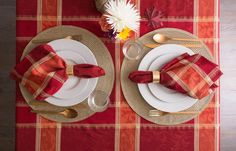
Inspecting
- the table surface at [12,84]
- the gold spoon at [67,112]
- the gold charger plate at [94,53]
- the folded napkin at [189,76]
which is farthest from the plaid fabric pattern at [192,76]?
the table surface at [12,84]

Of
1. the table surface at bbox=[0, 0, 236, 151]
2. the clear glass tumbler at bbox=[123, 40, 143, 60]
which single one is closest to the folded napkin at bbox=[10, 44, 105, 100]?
the clear glass tumbler at bbox=[123, 40, 143, 60]

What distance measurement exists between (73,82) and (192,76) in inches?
14.2

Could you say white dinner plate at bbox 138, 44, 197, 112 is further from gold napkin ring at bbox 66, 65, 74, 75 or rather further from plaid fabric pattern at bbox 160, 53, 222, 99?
gold napkin ring at bbox 66, 65, 74, 75

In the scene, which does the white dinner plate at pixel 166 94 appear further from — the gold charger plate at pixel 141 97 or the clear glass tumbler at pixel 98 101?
the clear glass tumbler at pixel 98 101

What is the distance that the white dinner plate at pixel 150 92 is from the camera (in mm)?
962

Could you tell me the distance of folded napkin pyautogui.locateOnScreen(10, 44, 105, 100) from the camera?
92cm

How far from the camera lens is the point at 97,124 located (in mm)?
977

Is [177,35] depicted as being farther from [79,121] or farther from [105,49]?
[79,121]

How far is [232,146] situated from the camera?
1634 millimetres

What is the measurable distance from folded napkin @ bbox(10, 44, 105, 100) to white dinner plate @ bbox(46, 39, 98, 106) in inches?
1.0

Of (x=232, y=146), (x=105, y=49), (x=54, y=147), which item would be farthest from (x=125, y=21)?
(x=232, y=146)

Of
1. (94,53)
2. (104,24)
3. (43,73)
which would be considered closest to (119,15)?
(104,24)

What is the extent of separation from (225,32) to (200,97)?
2.78 ft

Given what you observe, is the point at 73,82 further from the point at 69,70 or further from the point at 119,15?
the point at 119,15
